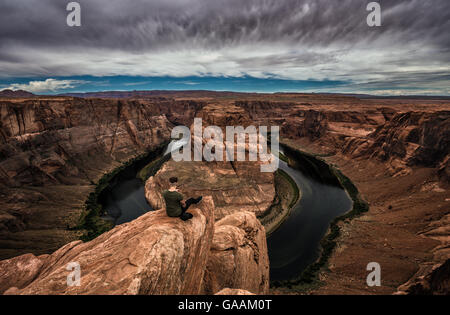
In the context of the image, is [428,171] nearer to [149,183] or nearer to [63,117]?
[149,183]

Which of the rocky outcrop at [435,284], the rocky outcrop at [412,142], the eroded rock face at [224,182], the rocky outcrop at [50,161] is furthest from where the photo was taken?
the rocky outcrop at [412,142]

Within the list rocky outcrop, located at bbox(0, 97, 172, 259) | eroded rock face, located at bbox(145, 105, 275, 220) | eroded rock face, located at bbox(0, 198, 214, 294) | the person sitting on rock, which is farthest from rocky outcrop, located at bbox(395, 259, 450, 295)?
rocky outcrop, located at bbox(0, 97, 172, 259)

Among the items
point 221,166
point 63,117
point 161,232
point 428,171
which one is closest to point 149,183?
point 221,166

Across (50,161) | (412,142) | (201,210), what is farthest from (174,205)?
(412,142)

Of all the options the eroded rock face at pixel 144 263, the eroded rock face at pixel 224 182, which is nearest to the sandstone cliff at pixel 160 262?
the eroded rock face at pixel 144 263

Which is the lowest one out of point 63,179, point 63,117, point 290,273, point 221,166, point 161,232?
point 290,273

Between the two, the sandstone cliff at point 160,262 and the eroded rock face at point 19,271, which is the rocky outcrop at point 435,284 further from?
the eroded rock face at point 19,271

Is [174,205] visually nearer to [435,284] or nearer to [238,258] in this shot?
[238,258]
